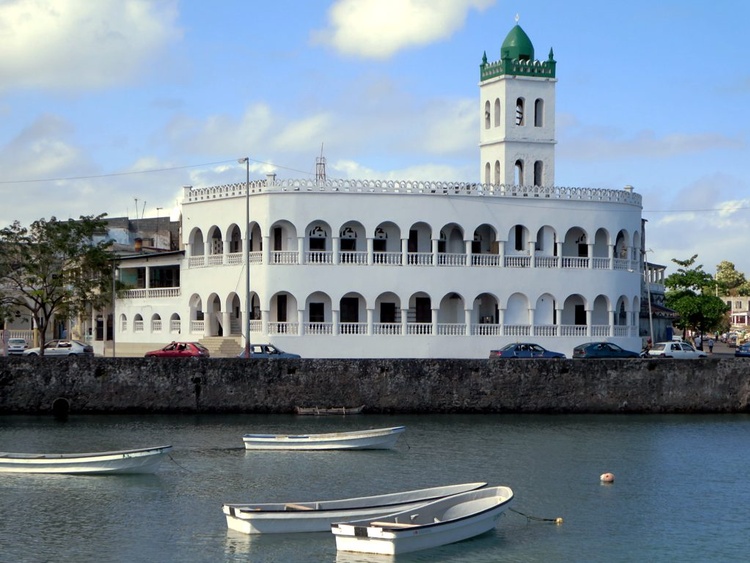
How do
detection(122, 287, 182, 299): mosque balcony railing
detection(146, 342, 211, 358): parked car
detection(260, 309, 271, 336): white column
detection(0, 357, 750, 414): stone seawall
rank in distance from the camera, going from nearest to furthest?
detection(0, 357, 750, 414): stone seawall, detection(146, 342, 211, 358): parked car, detection(260, 309, 271, 336): white column, detection(122, 287, 182, 299): mosque balcony railing

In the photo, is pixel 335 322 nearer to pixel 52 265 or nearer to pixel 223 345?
pixel 223 345

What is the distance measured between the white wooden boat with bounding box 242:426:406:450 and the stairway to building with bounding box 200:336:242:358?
16283 millimetres

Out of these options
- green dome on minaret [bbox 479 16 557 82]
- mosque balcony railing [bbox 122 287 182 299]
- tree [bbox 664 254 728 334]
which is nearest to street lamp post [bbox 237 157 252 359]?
mosque balcony railing [bbox 122 287 182 299]

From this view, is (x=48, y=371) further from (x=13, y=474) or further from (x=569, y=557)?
(x=569, y=557)

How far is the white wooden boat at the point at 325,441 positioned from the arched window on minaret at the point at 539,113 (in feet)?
87.8

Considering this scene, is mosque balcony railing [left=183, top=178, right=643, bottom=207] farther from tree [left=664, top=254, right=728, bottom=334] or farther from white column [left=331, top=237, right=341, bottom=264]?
tree [left=664, top=254, right=728, bottom=334]

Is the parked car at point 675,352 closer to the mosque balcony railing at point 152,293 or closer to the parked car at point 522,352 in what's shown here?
the parked car at point 522,352

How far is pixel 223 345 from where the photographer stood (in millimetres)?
54531

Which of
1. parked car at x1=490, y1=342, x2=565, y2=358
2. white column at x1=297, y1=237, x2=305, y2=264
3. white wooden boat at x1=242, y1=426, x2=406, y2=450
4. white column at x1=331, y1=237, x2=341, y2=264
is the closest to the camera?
white wooden boat at x1=242, y1=426, x2=406, y2=450

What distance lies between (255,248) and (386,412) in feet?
47.0

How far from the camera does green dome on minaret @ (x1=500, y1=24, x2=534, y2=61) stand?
2354 inches

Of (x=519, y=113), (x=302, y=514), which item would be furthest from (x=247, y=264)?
(x=302, y=514)

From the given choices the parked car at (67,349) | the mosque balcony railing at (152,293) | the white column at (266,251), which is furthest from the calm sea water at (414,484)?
the mosque balcony railing at (152,293)

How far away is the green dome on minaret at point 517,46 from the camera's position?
5978 centimetres
